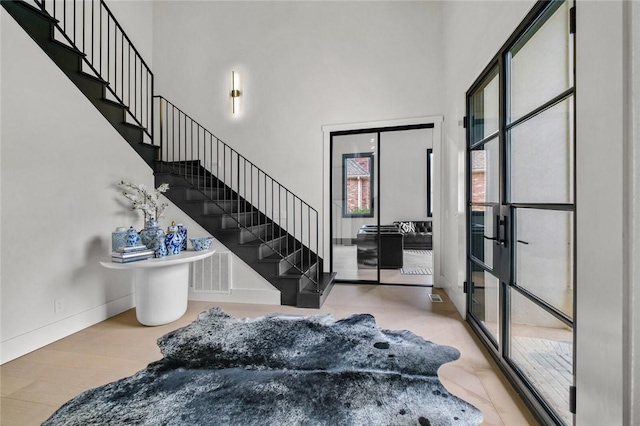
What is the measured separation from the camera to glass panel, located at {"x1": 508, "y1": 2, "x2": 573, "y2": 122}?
1430 mm

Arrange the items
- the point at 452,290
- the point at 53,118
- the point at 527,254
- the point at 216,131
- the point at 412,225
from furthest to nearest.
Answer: the point at 412,225 → the point at 216,131 → the point at 452,290 → the point at 53,118 → the point at 527,254

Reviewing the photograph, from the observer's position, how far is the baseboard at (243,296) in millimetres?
3576

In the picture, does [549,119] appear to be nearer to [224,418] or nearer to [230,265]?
[224,418]

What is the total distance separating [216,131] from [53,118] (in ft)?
7.21

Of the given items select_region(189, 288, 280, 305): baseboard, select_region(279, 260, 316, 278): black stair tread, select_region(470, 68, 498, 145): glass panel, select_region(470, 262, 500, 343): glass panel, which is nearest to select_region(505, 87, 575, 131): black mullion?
select_region(470, 68, 498, 145): glass panel

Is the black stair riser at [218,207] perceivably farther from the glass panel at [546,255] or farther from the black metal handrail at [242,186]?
the glass panel at [546,255]

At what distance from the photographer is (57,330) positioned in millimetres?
2643

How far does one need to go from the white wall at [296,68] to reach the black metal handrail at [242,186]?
155mm

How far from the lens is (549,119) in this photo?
157 cm

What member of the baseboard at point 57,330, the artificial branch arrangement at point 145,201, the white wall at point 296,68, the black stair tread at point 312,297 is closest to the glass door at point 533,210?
the black stair tread at point 312,297

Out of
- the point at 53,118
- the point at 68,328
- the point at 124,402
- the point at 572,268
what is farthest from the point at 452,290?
the point at 53,118

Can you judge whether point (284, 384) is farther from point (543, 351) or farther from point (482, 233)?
point (482, 233)
